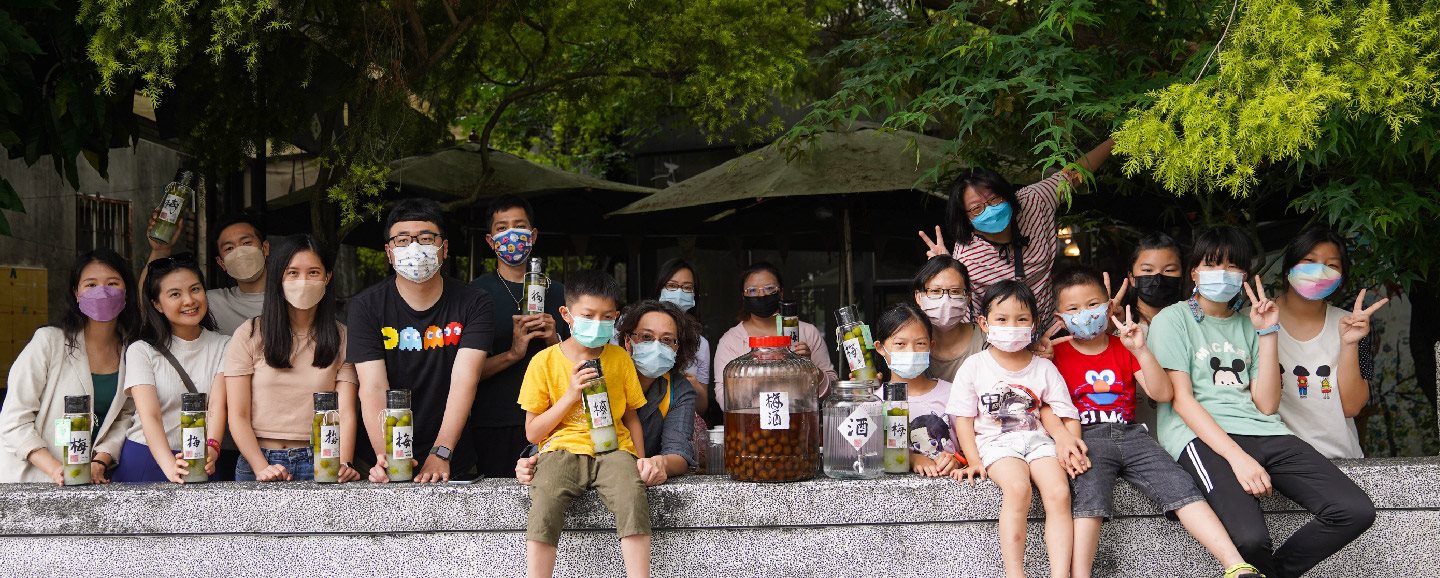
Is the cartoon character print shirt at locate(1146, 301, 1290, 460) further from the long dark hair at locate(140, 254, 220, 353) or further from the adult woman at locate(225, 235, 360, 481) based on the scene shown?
the long dark hair at locate(140, 254, 220, 353)

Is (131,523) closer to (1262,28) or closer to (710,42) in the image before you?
(1262,28)

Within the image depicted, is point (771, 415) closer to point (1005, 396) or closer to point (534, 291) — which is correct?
point (1005, 396)

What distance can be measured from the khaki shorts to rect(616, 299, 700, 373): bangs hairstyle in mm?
585

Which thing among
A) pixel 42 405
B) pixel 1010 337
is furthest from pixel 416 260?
pixel 1010 337

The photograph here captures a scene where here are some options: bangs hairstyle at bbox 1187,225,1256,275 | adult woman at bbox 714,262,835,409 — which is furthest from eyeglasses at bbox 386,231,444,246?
bangs hairstyle at bbox 1187,225,1256,275

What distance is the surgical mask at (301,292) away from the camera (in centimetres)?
447

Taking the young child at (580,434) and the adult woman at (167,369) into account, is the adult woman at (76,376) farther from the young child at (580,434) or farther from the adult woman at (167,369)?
the young child at (580,434)

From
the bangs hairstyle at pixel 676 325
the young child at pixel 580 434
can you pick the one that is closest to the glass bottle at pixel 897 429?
the bangs hairstyle at pixel 676 325

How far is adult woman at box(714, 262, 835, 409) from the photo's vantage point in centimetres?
562

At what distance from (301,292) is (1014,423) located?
8.93ft

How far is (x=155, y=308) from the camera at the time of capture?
4.75 meters

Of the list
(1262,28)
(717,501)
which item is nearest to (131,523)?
(717,501)

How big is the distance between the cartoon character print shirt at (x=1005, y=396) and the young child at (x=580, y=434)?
1194 millimetres

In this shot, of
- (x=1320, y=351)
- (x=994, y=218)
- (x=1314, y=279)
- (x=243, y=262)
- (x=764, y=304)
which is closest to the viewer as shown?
(x=1314, y=279)
